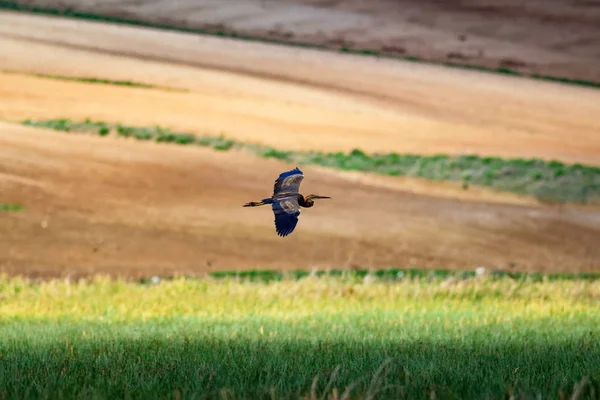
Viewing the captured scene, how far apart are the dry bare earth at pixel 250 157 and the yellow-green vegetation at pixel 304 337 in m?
2.90

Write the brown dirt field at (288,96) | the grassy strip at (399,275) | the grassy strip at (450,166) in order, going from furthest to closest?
the brown dirt field at (288,96), the grassy strip at (450,166), the grassy strip at (399,275)

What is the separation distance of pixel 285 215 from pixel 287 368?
1.91m

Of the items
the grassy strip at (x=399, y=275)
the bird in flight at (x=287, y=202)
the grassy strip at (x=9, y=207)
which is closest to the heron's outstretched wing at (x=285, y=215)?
the bird in flight at (x=287, y=202)

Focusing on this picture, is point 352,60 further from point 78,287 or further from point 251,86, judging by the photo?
point 78,287

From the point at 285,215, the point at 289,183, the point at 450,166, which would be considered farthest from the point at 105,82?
the point at 285,215

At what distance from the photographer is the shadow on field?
20.3 feet

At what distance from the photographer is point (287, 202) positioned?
18.4 ft

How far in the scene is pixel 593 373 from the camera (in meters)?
6.88

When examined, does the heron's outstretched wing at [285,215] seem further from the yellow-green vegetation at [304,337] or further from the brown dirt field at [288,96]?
the brown dirt field at [288,96]

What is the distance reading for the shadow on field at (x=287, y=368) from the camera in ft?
20.3

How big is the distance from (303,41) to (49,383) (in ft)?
108

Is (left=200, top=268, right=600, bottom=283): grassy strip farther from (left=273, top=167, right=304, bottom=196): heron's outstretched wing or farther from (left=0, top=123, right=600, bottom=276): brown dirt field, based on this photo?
(left=273, top=167, right=304, bottom=196): heron's outstretched wing

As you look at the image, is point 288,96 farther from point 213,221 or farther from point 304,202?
point 304,202

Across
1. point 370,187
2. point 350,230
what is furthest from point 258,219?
point 370,187
